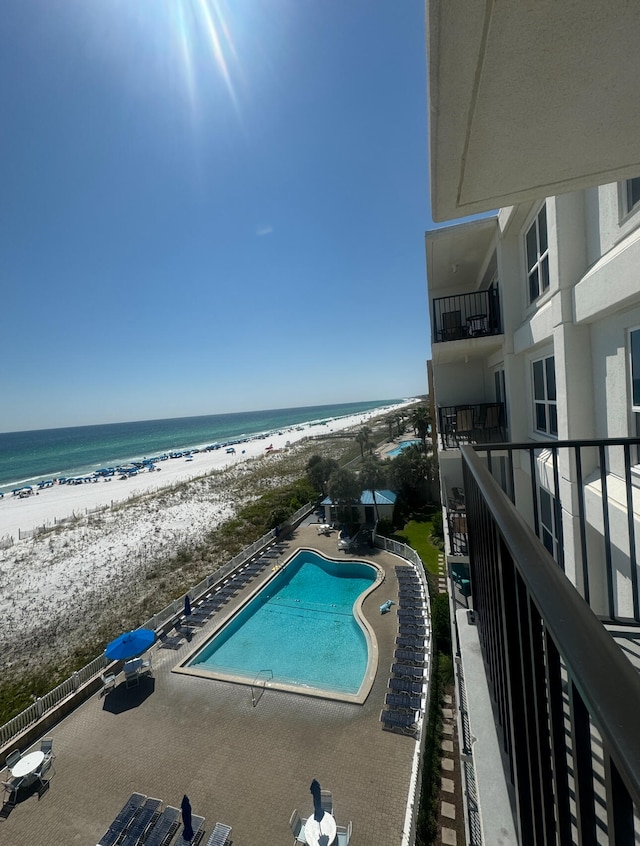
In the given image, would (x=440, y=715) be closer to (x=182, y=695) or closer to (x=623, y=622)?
(x=182, y=695)

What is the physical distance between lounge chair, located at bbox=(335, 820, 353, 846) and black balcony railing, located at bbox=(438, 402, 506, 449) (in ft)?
26.1

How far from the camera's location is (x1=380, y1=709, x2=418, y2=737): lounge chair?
9125 millimetres

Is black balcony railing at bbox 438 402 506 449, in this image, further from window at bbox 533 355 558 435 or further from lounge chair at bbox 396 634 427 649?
lounge chair at bbox 396 634 427 649

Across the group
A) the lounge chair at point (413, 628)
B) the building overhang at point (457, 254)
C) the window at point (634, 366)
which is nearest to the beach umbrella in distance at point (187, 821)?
the lounge chair at point (413, 628)

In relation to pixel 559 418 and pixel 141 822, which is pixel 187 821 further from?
pixel 559 418

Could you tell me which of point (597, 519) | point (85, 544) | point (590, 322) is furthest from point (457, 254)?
point (85, 544)

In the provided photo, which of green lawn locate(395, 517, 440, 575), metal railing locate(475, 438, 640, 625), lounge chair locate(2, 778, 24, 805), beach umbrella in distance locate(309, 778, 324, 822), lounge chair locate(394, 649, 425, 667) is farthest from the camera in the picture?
green lawn locate(395, 517, 440, 575)

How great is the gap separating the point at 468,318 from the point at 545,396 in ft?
11.0

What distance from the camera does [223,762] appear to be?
28.7ft

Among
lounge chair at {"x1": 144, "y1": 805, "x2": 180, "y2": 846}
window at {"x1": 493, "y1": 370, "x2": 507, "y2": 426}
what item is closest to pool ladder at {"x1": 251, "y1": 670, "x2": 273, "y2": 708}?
lounge chair at {"x1": 144, "y1": 805, "x2": 180, "y2": 846}

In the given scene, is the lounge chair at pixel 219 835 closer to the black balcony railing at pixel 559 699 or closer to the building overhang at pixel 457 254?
the black balcony railing at pixel 559 699

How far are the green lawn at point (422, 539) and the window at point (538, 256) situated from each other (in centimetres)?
1283

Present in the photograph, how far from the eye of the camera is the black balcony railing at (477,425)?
980 centimetres

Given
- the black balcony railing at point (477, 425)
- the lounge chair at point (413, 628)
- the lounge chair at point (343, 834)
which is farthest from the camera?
the lounge chair at point (413, 628)
